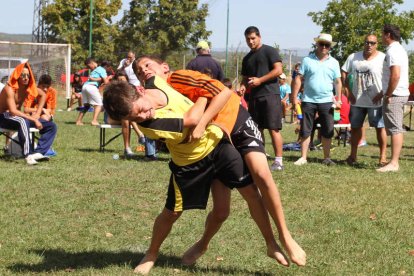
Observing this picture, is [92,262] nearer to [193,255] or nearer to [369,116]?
[193,255]

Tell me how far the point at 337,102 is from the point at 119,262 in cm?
688

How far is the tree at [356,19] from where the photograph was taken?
33.9 m

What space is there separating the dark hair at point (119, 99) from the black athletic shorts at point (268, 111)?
585cm

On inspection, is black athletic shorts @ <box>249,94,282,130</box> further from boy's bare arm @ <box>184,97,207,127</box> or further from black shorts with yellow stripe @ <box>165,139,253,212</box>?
boy's bare arm @ <box>184,97,207,127</box>

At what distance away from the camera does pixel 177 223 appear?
21.0ft

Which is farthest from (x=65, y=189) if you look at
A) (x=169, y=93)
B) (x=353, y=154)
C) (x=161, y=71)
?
(x=353, y=154)

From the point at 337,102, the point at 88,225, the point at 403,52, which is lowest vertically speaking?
the point at 88,225

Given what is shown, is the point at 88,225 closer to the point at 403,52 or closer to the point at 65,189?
the point at 65,189

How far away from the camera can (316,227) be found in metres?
6.32

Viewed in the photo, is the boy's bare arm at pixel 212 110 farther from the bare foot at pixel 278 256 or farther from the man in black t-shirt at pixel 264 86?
the man in black t-shirt at pixel 264 86

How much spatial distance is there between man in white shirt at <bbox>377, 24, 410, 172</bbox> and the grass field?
479 millimetres

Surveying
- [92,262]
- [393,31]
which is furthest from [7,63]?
[92,262]

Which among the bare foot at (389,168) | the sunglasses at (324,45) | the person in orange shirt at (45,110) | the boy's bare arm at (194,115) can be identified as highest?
the sunglasses at (324,45)

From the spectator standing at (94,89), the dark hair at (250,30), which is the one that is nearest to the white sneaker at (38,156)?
the dark hair at (250,30)
